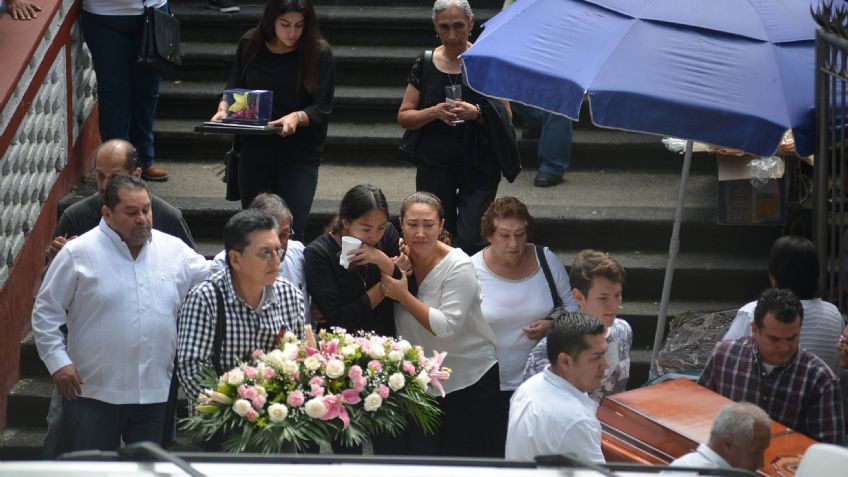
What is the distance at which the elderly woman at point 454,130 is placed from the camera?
7.56m

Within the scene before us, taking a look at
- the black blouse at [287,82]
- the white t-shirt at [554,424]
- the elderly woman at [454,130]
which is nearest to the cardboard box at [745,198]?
the elderly woman at [454,130]

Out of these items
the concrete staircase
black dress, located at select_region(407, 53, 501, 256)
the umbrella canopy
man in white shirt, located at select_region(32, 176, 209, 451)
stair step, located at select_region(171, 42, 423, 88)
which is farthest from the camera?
stair step, located at select_region(171, 42, 423, 88)

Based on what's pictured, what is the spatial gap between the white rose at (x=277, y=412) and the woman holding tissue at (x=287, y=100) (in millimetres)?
2729

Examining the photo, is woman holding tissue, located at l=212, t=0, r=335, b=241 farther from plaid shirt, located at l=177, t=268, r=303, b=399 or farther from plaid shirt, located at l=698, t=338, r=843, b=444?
plaid shirt, located at l=698, t=338, r=843, b=444

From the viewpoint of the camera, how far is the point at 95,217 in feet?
21.5

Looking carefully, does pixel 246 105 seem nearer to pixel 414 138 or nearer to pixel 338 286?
pixel 414 138

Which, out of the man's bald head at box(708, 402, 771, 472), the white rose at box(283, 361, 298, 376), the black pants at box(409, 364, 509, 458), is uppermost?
the man's bald head at box(708, 402, 771, 472)

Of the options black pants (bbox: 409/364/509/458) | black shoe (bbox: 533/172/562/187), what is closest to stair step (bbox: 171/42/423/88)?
black shoe (bbox: 533/172/562/187)

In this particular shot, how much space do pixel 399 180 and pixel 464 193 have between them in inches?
74.1

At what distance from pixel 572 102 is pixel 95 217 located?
2.45 metres

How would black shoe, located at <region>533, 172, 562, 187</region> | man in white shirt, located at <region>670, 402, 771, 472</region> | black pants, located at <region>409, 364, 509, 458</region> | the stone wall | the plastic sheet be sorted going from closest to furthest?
1. man in white shirt, located at <region>670, 402, 771, 472</region>
2. black pants, located at <region>409, 364, 509, 458</region>
3. the plastic sheet
4. the stone wall
5. black shoe, located at <region>533, 172, 562, 187</region>

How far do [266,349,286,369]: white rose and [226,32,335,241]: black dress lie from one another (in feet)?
8.48

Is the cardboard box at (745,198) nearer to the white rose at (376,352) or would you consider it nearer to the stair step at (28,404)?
the white rose at (376,352)

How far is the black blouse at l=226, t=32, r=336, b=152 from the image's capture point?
7637 mm
